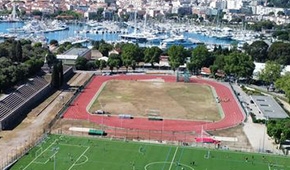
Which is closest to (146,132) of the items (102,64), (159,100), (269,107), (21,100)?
(159,100)

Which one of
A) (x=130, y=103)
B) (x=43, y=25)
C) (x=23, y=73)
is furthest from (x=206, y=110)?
(x=43, y=25)

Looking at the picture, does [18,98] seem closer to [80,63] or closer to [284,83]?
[80,63]

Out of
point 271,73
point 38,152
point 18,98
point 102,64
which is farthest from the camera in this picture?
point 102,64

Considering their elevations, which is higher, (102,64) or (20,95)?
(102,64)

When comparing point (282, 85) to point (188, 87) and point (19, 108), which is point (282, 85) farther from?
point (19, 108)

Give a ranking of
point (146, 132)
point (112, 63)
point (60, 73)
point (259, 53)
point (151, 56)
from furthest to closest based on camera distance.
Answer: point (259, 53), point (151, 56), point (112, 63), point (60, 73), point (146, 132)

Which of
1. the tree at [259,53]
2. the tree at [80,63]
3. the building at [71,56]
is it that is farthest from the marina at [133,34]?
the tree at [80,63]

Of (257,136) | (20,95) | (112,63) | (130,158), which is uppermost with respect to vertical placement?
(112,63)

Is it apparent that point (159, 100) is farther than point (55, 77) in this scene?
No
